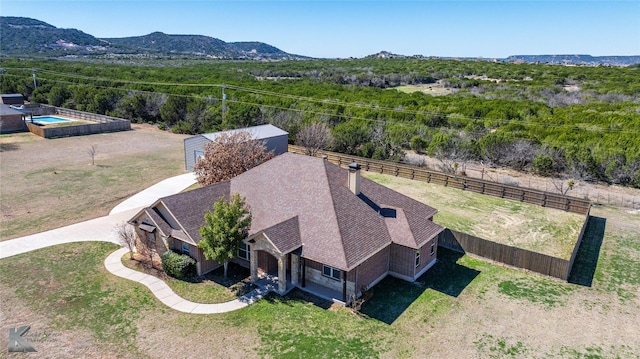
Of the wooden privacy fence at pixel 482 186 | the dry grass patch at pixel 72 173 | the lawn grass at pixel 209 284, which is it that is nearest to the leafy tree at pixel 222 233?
the lawn grass at pixel 209 284

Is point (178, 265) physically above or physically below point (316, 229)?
below

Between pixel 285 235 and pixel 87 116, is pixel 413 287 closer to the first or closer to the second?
pixel 285 235

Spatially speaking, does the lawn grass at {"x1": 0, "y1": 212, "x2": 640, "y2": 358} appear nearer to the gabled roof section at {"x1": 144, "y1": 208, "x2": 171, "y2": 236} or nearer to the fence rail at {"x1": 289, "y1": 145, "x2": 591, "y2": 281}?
the fence rail at {"x1": 289, "y1": 145, "x2": 591, "y2": 281}

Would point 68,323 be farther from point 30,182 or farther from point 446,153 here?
point 446,153

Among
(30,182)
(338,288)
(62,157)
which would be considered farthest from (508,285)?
(62,157)

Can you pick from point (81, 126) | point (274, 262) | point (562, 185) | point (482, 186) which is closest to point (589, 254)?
point (482, 186)

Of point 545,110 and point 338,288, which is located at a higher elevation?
point 545,110
